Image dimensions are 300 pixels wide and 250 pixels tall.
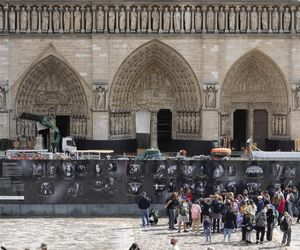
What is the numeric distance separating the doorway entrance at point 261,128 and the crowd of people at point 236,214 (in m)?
13.1

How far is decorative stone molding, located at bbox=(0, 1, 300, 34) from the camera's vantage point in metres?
45.4

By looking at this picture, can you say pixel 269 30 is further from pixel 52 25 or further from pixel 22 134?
pixel 22 134

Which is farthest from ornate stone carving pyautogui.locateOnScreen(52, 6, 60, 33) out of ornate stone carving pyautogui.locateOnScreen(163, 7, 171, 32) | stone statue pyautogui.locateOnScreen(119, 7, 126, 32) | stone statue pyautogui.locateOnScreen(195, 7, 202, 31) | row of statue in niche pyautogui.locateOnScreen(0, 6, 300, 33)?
stone statue pyautogui.locateOnScreen(195, 7, 202, 31)

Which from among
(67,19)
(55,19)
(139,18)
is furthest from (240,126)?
(55,19)

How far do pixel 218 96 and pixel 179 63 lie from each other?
2.70m

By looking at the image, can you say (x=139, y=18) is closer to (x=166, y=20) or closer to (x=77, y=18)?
(x=166, y=20)

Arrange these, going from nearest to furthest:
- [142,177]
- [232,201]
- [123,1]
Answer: [232,201] → [142,177] → [123,1]

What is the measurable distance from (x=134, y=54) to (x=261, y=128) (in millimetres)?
8348

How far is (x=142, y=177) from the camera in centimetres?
3597

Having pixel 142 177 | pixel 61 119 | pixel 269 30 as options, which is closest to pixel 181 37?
pixel 269 30

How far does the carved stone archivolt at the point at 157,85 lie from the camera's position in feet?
151

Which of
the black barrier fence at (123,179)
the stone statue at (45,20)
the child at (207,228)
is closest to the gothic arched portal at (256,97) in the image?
the stone statue at (45,20)

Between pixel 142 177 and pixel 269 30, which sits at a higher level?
pixel 269 30

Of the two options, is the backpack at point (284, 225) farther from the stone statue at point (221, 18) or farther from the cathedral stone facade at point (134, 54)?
the stone statue at point (221, 18)
